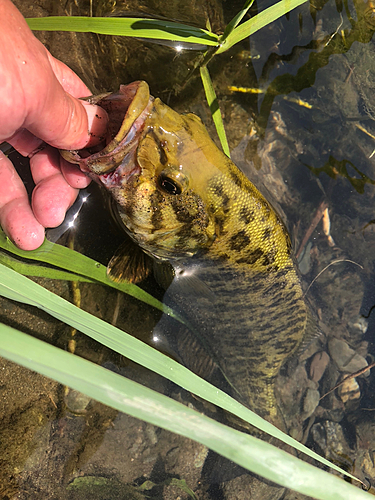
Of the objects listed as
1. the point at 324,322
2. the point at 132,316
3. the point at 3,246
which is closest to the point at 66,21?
the point at 3,246

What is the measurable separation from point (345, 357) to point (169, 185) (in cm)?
314

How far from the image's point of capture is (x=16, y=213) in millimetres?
3123

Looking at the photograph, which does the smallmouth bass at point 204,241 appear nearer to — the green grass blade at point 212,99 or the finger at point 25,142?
the green grass blade at point 212,99

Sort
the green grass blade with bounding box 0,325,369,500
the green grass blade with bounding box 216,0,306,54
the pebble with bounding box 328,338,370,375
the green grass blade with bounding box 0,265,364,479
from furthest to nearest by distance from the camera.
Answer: the pebble with bounding box 328,338,370,375, the green grass blade with bounding box 216,0,306,54, the green grass blade with bounding box 0,265,364,479, the green grass blade with bounding box 0,325,369,500

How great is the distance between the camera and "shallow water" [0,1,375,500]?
133 inches

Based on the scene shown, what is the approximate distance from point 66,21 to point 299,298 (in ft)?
10.1

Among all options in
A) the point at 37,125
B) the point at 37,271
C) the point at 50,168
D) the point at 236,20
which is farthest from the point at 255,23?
the point at 37,271

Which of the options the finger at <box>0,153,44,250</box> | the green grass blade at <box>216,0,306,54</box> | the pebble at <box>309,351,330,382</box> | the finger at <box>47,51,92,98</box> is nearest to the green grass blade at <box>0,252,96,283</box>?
the finger at <box>0,153,44,250</box>

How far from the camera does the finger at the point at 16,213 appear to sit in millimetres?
3107

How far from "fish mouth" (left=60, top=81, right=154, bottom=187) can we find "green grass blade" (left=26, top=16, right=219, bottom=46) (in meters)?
0.66

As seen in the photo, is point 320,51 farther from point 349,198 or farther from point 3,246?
point 3,246

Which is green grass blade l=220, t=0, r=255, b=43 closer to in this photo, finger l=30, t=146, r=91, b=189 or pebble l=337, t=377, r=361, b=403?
A: finger l=30, t=146, r=91, b=189

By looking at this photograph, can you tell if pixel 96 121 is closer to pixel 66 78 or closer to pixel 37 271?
pixel 66 78

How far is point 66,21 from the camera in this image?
275cm
